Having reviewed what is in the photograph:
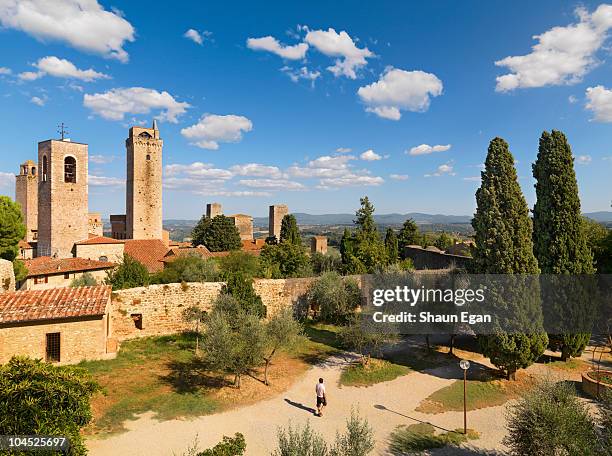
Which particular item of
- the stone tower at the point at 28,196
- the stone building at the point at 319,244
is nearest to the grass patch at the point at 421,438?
the stone building at the point at 319,244

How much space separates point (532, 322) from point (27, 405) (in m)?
15.5

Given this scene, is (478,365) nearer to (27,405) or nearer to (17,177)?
(27,405)

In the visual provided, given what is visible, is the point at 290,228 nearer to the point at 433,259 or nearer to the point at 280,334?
the point at 433,259

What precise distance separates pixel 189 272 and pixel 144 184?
34781 millimetres

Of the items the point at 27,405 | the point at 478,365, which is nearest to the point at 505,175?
the point at 478,365

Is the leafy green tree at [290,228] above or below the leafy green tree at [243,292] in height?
above

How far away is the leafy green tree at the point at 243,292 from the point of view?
18.4 m

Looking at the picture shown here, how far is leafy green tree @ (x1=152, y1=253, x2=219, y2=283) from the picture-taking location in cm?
2373

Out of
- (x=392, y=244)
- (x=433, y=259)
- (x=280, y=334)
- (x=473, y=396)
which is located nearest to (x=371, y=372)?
(x=473, y=396)

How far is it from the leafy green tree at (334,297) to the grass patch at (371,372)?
5.84m

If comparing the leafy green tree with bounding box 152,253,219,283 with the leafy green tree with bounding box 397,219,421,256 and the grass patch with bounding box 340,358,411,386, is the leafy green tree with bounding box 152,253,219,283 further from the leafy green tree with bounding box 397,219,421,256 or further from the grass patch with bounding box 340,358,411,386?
Result: the leafy green tree with bounding box 397,219,421,256

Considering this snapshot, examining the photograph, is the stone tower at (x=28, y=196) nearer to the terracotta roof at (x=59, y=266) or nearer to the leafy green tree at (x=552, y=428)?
the terracotta roof at (x=59, y=266)

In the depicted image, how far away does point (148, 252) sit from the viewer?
39.5 metres

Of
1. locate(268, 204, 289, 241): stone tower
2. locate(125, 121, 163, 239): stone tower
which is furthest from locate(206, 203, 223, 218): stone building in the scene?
locate(125, 121, 163, 239): stone tower
